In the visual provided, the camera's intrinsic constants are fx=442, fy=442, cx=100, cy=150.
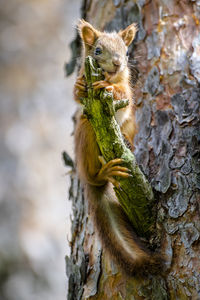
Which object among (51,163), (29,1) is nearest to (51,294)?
(51,163)

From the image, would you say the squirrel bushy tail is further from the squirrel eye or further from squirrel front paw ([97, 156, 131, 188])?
the squirrel eye

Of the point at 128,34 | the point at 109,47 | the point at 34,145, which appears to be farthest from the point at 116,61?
the point at 34,145

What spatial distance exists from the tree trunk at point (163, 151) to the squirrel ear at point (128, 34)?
119 mm

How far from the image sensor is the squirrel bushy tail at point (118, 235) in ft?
6.49

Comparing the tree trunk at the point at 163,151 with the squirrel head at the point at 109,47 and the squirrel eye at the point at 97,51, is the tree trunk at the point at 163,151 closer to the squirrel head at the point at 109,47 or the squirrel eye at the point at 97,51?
the squirrel head at the point at 109,47

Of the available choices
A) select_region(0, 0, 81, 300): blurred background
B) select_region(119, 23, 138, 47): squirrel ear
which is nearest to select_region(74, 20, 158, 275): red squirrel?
select_region(119, 23, 138, 47): squirrel ear

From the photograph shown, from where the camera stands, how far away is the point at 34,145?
5879 mm

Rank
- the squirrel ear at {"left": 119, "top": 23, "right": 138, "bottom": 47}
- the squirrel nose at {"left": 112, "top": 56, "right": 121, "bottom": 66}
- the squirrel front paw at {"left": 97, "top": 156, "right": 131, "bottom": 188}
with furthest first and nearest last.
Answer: the squirrel ear at {"left": 119, "top": 23, "right": 138, "bottom": 47}, the squirrel nose at {"left": 112, "top": 56, "right": 121, "bottom": 66}, the squirrel front paw at {"left": 97, "top": 156, "right": 131, "bottom": 188}

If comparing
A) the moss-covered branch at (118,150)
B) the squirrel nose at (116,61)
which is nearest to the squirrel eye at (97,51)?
the squirrel nose at (116,61)

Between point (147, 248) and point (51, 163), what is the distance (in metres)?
3.99

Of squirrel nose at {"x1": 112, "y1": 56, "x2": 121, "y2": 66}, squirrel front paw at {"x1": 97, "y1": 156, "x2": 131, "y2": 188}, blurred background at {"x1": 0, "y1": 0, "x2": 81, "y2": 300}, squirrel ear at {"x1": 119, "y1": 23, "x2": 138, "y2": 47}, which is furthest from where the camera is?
blurred background at {"x1": 0, "y1": 0, "x2": 81, "y2": 300}

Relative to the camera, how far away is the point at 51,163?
19.4 ft

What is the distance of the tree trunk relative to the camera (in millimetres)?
1982

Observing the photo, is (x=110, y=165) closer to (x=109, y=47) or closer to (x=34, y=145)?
(x=109, y=47)
